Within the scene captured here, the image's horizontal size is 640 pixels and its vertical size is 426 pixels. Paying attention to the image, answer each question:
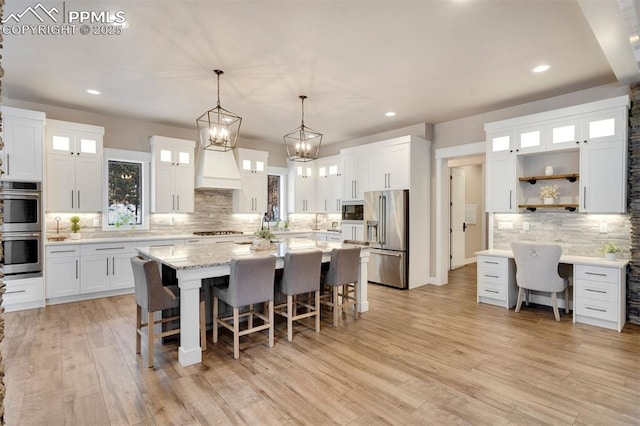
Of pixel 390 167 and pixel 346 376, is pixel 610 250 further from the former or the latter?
pixel 346 376

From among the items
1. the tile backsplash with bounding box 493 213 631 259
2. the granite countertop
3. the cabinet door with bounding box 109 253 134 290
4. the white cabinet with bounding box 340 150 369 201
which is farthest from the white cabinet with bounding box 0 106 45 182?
the tile backsplash with bounding box 493 213 631 259

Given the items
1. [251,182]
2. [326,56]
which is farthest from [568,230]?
[251,182]

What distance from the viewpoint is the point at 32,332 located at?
3.82m

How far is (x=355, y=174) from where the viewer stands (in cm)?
664

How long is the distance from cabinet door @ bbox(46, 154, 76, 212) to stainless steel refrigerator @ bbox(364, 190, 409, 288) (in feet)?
15.8

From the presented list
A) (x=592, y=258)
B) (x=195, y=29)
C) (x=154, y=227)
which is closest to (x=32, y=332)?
(x=154, y=227)

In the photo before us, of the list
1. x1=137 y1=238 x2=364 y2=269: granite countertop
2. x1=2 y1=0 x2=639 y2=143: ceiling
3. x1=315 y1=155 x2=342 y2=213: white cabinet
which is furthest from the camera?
x1=315 y1=155 x2=342 y2=213: white cabinet

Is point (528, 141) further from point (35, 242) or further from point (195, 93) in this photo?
point (35, 242)

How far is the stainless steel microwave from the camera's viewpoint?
654 centimetres

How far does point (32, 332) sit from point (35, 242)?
146cm

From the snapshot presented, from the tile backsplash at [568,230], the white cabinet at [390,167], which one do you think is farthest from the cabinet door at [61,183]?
the tile backsplash at [568,230]

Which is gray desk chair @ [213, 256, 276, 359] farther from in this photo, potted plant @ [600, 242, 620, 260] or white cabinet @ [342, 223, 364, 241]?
potted plant @ [600, 242, 620, 260]

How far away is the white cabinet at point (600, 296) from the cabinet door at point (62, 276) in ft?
22.3

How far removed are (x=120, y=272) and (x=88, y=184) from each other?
1.48m
